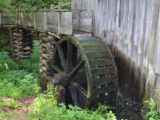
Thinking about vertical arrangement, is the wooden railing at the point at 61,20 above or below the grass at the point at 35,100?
above

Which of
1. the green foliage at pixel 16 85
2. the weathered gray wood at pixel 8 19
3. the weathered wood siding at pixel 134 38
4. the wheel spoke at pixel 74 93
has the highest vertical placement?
the weathered gray wood at pixel 8 19

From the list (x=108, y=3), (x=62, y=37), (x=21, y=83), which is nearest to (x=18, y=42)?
(x=21, y=83)

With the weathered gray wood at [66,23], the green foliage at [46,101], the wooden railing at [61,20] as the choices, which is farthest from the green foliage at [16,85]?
the weathered gray wood at [66,23]

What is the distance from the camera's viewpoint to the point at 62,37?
6.66 meters

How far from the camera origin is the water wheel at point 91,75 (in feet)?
17.5

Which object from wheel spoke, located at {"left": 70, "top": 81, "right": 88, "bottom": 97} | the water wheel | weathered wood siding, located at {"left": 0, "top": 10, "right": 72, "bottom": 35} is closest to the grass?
the water wheel

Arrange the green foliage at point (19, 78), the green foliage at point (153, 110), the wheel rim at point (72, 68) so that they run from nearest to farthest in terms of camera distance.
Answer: the green foliage at point (153, 110), the wheel rim at point (72, 68), the green foliage at point (19, 78)

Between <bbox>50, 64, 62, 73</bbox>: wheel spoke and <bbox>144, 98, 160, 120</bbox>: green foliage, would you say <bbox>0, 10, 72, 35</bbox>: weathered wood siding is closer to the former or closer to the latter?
<bbox>50, 64, 62, 73</bbox>: wheel spoke

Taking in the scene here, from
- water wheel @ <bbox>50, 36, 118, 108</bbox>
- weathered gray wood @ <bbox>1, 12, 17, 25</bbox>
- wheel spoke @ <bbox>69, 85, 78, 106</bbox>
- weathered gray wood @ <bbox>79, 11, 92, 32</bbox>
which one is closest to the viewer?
water wheel @ <bbox>50, 36, 118, 108</bbox>

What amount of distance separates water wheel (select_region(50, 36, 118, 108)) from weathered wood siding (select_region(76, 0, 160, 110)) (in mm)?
325

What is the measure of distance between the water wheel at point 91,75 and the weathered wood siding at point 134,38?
1.07 feet

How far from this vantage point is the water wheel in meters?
5.34

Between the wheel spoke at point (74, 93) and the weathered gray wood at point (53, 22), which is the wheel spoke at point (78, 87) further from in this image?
the weathered gray wood at point (53, 22)

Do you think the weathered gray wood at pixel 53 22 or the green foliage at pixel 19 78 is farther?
the green foliage at pixel 19 78
